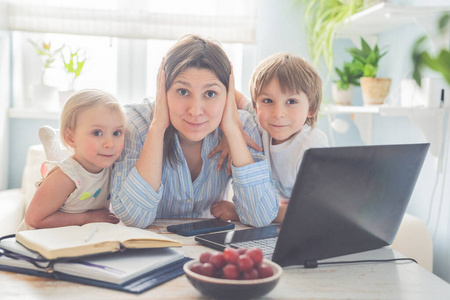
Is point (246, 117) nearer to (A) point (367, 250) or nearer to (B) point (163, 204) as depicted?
(B) point (163, 204)

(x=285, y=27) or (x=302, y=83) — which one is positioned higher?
(x=285, y=27)

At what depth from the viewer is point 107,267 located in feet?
2.74

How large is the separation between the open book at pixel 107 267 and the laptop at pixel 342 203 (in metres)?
0.18

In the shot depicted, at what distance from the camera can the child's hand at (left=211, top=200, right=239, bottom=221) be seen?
143 cm

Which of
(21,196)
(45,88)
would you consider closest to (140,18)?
(45,88)

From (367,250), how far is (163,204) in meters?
0.64

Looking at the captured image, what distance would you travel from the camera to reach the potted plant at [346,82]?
239cm

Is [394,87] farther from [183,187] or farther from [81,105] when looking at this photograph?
[81,105]

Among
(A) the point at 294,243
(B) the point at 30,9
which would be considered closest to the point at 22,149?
(B) the point at 30,9

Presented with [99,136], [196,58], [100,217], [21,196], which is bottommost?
[21,196]

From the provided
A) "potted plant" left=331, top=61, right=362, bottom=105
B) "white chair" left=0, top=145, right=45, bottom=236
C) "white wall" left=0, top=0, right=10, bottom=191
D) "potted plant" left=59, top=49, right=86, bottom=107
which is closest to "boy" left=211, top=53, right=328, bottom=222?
"potted plant" left=331, top=61, right=362, bottom=105

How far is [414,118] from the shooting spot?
1.89 meters

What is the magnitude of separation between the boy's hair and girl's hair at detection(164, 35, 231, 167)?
0.14 m

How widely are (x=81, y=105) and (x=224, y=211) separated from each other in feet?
1.68
